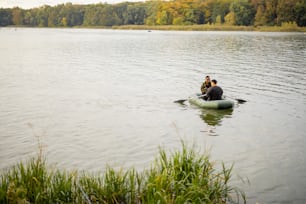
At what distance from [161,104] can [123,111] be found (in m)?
Answer: 2.50

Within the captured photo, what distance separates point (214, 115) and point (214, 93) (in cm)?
129

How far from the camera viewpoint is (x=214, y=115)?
16.7 m

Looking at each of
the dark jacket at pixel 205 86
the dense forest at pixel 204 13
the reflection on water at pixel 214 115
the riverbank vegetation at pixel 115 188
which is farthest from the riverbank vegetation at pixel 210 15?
the riverbank vegetation at pixel 115 188

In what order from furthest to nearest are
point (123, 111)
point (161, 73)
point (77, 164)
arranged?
point (161, 73), point (123, 111), point (77, 164)

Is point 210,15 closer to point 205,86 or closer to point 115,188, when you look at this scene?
point 205,86

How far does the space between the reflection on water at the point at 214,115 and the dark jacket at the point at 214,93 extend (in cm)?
67

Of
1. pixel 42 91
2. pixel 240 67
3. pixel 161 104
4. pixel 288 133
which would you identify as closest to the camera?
pixel 288 133

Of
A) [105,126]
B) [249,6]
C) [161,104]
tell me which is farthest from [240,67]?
[249,6]

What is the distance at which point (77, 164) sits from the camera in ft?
36.0

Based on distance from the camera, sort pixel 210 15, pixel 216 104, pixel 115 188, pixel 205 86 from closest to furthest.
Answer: pixel 115 188
pixel 216 104
pixel 205 86
pixel 210 15

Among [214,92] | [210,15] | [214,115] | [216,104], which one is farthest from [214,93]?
[210,15]

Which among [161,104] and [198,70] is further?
[198,70]

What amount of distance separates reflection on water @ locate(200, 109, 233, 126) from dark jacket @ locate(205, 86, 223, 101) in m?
0.67

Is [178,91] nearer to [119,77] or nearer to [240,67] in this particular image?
[119,77]
